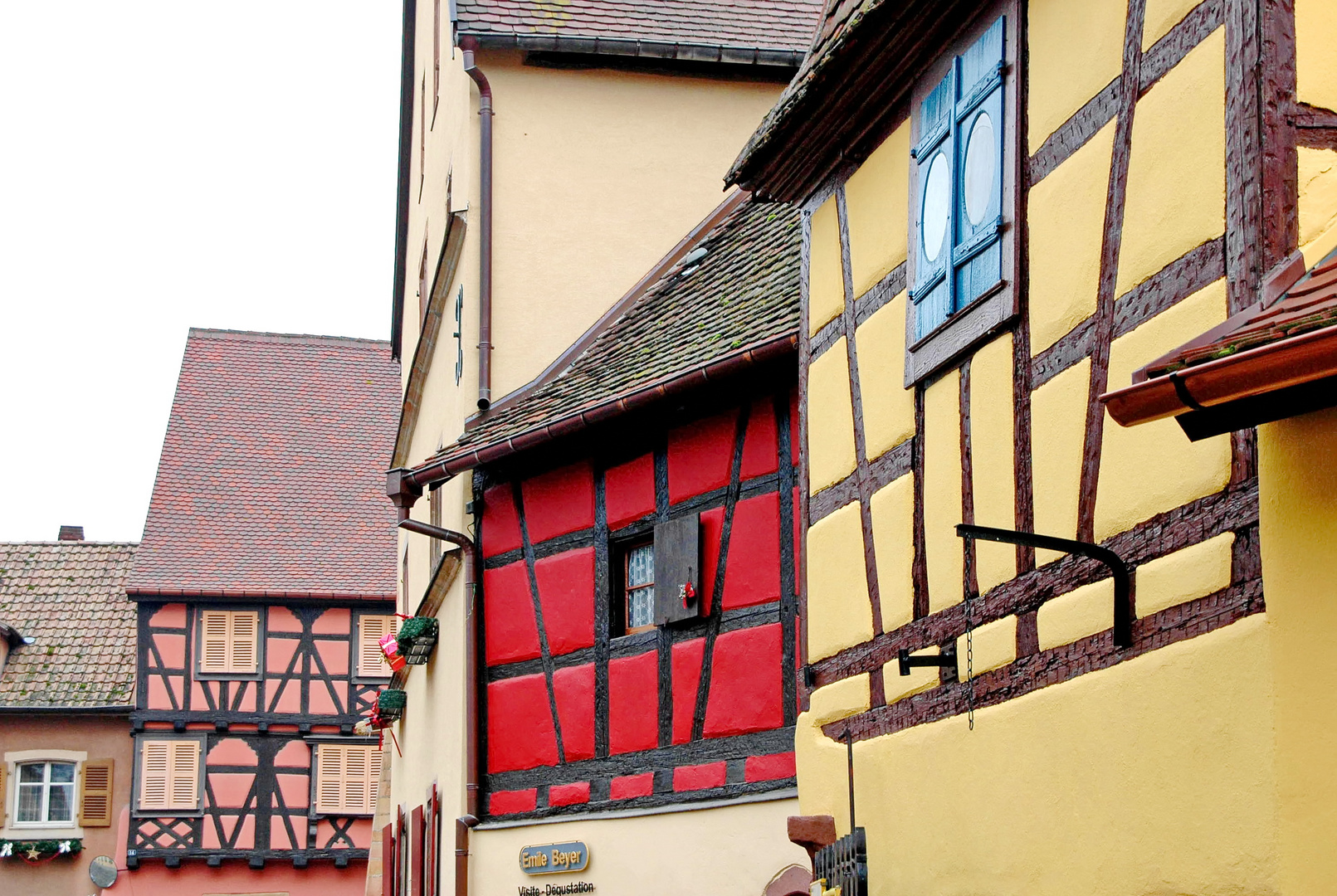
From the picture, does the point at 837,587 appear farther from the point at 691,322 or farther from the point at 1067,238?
the point at 691,322

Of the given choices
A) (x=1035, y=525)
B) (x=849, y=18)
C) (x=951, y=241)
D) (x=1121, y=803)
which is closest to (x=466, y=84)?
(x=849, y=18)

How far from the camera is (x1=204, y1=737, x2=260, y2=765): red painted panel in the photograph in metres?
28.5

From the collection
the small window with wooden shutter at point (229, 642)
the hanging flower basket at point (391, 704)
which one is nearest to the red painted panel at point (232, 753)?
the small window with wooden shutter at point (229, 642)

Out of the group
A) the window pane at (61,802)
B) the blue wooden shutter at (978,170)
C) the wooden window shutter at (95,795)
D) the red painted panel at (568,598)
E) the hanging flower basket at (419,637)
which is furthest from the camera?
the window pane at (61,802)

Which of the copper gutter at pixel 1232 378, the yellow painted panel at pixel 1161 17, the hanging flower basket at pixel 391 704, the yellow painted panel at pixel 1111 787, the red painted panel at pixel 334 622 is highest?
the red painted panel at pixel 334 622

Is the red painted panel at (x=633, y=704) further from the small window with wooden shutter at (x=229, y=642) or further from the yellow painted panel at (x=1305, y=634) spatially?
the small window with wooden shutter at (x=229, y=642)

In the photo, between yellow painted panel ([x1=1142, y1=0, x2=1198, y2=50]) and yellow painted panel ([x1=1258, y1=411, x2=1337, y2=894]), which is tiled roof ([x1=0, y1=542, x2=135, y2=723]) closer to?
yellow painted panel ([x1=1142, y1=0, x2=1198, y2=50])

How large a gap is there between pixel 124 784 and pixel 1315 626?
1062 inches

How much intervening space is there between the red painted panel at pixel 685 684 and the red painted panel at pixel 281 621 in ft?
65.6

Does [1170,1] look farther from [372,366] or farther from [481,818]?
[372,366]

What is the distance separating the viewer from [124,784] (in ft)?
94.4

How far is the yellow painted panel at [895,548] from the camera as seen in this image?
22.4ft

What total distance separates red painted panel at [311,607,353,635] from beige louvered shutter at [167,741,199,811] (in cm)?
257

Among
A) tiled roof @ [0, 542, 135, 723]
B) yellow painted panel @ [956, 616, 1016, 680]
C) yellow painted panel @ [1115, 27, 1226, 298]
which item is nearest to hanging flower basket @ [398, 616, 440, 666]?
yellow painted panel @ [956, 616, 1016, 680]
